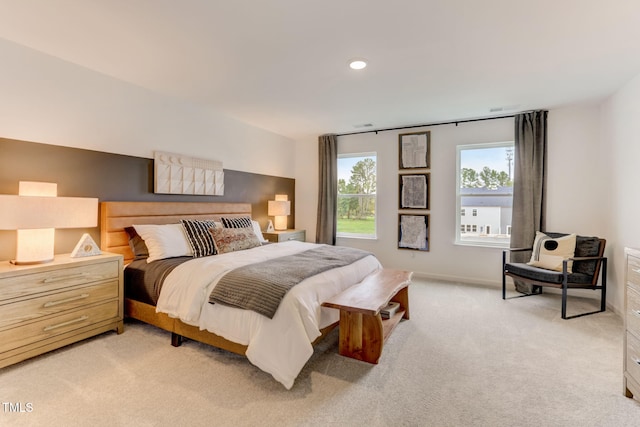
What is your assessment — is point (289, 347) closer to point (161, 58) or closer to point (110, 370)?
point (110, 370)

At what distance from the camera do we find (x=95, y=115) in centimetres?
303

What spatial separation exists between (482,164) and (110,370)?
16.7ft

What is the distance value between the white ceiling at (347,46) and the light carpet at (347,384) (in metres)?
2.55

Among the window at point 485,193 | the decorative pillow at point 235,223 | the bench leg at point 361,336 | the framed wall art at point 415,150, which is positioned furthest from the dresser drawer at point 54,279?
the window at point 485,193

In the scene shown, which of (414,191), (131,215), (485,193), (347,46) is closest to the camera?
(347,46)

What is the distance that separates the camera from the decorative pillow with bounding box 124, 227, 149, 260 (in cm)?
307

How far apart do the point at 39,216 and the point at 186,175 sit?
5.72 ft

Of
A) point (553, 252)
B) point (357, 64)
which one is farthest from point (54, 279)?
point (553, 252)

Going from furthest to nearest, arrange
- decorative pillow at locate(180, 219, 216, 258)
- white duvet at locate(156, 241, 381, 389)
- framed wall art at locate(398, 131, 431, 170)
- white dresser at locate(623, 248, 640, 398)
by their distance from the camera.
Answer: framed wall art at locate(398, 131, 431, 170)
decorative pillow at locate(180, 219, 216, 258)
white duvet at locate(156, 241, 381, 389)
white dresser at locate(623, 248, 640, 398)

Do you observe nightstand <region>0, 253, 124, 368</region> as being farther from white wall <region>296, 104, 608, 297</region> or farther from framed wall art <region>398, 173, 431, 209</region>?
framed wall art <region>398, 173, 431, 209</region>

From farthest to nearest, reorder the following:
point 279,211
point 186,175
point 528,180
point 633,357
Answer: point 279,211
point 528,180
point 186,175
point 633,357

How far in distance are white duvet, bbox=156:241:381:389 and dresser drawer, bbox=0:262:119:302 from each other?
1.90ft

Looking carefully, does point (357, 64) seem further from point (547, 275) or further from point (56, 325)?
point (56, 325)

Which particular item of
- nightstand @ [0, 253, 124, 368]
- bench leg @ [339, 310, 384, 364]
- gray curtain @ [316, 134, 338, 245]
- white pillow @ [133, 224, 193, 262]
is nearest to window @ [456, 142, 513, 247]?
gray curtain @ [316, 134, 338, 245]
